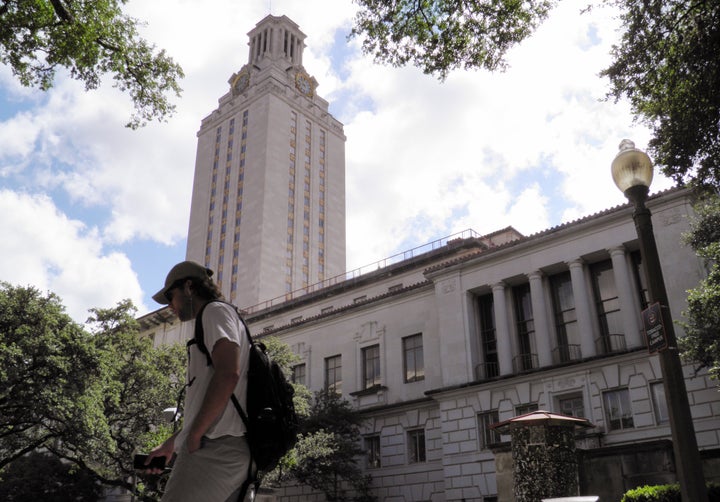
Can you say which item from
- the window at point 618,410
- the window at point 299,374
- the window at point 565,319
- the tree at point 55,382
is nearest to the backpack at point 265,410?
the tree at point 55,382

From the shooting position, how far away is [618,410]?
2548cm

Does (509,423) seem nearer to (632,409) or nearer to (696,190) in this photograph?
(696,190)

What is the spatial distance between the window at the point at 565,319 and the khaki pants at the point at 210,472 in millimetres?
26488

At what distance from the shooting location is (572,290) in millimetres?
29391

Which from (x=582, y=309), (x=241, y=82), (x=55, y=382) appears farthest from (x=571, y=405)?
(x=241, y=82)

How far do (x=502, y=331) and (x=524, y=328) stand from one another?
4.39ft

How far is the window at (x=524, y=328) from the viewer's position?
29.4 m

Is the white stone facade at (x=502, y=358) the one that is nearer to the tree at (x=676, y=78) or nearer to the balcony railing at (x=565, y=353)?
the balcony railing at (x=565, y=353)

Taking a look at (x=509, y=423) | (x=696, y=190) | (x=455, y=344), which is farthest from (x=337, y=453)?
(x=696, y=190)

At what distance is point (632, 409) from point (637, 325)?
354 centimetres

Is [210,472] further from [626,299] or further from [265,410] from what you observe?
[626,299]

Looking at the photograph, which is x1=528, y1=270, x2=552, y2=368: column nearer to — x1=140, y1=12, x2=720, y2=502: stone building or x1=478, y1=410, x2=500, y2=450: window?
x1=140, y1=12, x2=720, y2=502: stone building

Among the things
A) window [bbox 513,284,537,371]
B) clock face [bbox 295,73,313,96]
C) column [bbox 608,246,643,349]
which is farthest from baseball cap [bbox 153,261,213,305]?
clock face [bbox 295,73,313,96]

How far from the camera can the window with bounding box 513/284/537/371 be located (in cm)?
2944
